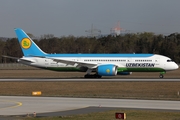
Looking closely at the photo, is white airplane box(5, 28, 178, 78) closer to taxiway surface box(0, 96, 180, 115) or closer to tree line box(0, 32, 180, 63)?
taxiway surface box(0, 96, 180, 115)

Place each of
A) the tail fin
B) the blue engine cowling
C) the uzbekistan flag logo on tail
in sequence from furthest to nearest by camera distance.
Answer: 1. the uzbekistan flag logo on tail
2. the tail fin
3. the blue engine cowling

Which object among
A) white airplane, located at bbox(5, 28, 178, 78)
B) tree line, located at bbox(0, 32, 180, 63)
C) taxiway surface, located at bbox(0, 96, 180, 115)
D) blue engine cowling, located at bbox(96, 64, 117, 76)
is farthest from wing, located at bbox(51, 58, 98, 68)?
tree line, located at bbox(0, 32, 180, 63)

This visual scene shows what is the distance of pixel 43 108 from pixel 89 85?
→ 2234 cm

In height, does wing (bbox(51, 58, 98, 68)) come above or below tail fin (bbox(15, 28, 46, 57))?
below

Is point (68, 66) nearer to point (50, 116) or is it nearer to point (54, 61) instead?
point (54, 61)

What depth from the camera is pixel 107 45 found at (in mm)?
172000

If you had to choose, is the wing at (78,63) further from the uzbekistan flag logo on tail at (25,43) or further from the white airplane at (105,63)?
the uzbekistan flag logo on tail at (25,43)

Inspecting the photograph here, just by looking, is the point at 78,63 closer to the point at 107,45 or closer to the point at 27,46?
the point at 27,46

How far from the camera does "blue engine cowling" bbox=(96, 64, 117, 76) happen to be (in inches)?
2370

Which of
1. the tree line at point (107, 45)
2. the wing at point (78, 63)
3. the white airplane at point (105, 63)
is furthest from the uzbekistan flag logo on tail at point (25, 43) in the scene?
the tree line at point (107, 45)

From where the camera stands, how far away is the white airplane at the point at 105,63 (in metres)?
62.2

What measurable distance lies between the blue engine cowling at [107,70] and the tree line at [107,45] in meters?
83.9

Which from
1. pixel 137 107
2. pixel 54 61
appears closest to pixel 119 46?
pixel 54 61

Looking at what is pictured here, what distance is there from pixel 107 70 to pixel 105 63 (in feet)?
10.8
